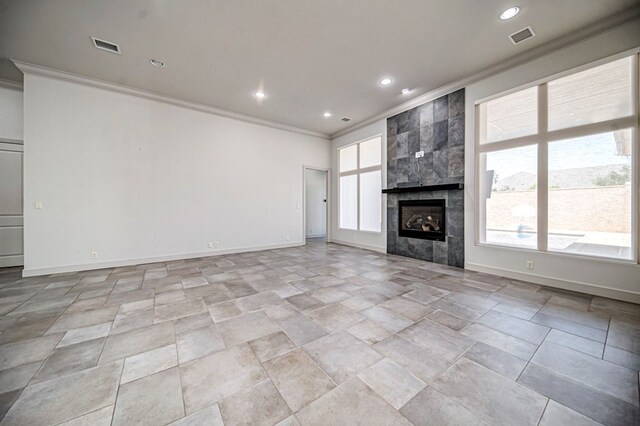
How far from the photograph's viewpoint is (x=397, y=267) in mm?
4609

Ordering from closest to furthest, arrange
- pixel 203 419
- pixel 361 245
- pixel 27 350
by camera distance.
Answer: pixel 203 419
pixel 27 350
pixel 361 245

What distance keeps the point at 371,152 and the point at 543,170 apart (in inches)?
147

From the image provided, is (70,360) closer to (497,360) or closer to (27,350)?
(27,350)

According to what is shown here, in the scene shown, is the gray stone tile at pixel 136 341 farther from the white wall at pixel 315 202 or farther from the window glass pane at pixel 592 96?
the white wall at pixel 315 202

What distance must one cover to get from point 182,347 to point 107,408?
2.05 feet

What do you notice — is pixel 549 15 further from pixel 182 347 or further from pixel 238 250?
pixel 238 250

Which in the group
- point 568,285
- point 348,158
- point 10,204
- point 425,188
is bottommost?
point 568,285

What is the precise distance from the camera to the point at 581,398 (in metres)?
1.47

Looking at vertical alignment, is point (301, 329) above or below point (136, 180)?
below

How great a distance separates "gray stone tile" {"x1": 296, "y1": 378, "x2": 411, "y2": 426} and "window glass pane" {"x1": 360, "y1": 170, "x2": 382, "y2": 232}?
502 centimetres

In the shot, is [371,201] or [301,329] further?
[371,201]

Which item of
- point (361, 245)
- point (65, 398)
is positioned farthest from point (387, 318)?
point (361, 245)

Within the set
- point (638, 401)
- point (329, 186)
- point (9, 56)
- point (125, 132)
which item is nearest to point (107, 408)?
point (638, 401)

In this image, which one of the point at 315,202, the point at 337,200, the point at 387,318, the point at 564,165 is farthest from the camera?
the point at 315,202
